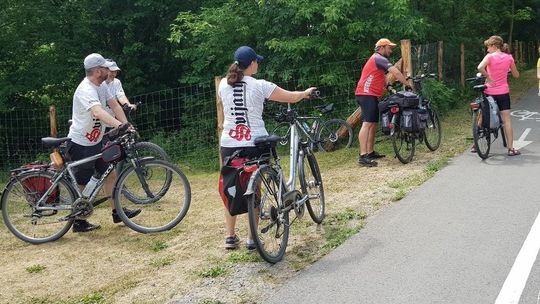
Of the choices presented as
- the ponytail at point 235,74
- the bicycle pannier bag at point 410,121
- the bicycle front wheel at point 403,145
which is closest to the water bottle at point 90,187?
the ponytail at point 235,74

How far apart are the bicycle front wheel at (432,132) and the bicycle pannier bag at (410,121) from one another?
55 cm

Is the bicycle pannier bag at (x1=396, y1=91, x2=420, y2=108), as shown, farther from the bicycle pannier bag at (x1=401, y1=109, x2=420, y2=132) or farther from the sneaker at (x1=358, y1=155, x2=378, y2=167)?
the sneaker at (x1=358, y1=155, x2=378, y2=167)

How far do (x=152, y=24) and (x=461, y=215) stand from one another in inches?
609

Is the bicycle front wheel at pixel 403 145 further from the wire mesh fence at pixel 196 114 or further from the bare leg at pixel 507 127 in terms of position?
the wire mesh fence at pixel 196 114

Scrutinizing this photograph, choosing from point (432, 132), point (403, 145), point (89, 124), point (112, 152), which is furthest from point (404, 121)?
point (89, 124)

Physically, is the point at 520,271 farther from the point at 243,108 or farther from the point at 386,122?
the point at 386,122

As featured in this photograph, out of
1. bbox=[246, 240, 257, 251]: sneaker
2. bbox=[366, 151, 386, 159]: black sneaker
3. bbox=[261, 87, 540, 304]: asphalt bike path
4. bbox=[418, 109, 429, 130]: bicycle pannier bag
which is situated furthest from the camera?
bbox=[366, 151, 386, 159]: black sneaker

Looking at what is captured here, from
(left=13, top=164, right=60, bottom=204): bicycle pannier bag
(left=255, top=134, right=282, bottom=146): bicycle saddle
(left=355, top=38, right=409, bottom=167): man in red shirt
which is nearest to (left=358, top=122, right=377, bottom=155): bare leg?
(left=355, top=38, right=409, bottom=167): man in red shirt

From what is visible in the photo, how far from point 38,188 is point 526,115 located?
11.1 metres

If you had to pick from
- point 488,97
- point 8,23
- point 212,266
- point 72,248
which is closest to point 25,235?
point 72,248

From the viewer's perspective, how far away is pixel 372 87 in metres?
8.81

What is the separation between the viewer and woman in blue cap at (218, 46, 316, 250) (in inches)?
210

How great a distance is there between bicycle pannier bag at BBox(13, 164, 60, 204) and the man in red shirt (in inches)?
175

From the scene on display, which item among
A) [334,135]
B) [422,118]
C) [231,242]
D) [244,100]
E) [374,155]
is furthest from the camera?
[334,135]
